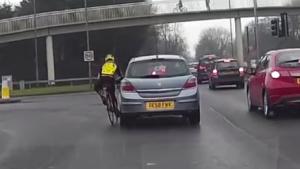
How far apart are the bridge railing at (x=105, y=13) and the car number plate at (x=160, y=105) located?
4563 centimetres

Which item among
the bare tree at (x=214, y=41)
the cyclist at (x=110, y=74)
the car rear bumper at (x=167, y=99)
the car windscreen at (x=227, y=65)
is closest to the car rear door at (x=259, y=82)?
the car rear bumper at (x=167, y=99)

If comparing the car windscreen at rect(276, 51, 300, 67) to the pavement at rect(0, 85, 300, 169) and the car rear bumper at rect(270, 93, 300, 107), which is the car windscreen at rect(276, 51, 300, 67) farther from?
the pavement at rect(0, 85, 300, 169)

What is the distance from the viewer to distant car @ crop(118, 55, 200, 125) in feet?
46.1

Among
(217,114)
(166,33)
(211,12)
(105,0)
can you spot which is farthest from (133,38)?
(217,114)

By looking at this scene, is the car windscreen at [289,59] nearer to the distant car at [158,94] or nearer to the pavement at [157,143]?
the pavement at [157,143]

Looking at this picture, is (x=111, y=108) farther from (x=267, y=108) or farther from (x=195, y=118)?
(x=267, y=108)

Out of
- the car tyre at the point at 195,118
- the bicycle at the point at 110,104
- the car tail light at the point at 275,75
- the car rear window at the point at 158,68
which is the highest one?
the car rear window at the point at 158,68

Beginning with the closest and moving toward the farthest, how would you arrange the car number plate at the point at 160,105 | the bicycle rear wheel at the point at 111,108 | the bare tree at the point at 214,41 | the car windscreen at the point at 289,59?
the car number plate at the point at 160,105 → the car windscreen at the point at 289,59 → the bicycle rear wheel at the point at 111,108 → the bare tree at the point at 214,41

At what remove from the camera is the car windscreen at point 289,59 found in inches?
583

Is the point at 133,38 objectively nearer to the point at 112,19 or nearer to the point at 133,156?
the point at 112,19

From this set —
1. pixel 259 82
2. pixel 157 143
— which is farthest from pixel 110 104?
pixel 157 143

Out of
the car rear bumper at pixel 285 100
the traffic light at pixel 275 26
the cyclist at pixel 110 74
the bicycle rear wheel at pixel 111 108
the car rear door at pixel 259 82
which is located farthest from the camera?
the traffic light at pixel 275 26

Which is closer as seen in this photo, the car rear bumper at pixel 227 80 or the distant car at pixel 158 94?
the distant car at pixel 158 94

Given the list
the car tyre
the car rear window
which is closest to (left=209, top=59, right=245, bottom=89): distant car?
the car tyre
